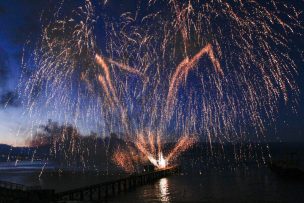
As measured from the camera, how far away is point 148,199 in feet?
143

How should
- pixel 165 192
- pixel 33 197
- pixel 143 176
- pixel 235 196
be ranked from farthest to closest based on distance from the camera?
pixel 143 176 < pixel 165 192 < pixel 235 196 < pixel 33 197

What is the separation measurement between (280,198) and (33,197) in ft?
93.8

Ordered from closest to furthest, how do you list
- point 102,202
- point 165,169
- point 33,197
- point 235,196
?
1. point 33,197
2. point 102,202
3. point 235,196
4. point 165,169

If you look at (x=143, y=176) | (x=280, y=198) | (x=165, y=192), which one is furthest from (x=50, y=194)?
(x=143, y=176)

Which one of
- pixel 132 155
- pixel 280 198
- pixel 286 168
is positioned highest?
pixel 132 155

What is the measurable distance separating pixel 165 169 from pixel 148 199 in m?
30.8

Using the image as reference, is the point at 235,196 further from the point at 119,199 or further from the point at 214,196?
the point at 119,199

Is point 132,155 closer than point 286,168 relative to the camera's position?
No

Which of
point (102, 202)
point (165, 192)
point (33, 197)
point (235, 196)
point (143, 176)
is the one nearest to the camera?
point (33, 197)

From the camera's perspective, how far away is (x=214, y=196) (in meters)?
46.1

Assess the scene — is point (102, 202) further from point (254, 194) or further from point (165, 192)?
point (254, 194)

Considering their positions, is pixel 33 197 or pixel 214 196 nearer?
pixel 33 197

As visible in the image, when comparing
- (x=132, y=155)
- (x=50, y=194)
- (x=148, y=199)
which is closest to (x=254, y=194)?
(x=148, y=199)

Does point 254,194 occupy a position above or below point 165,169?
below
